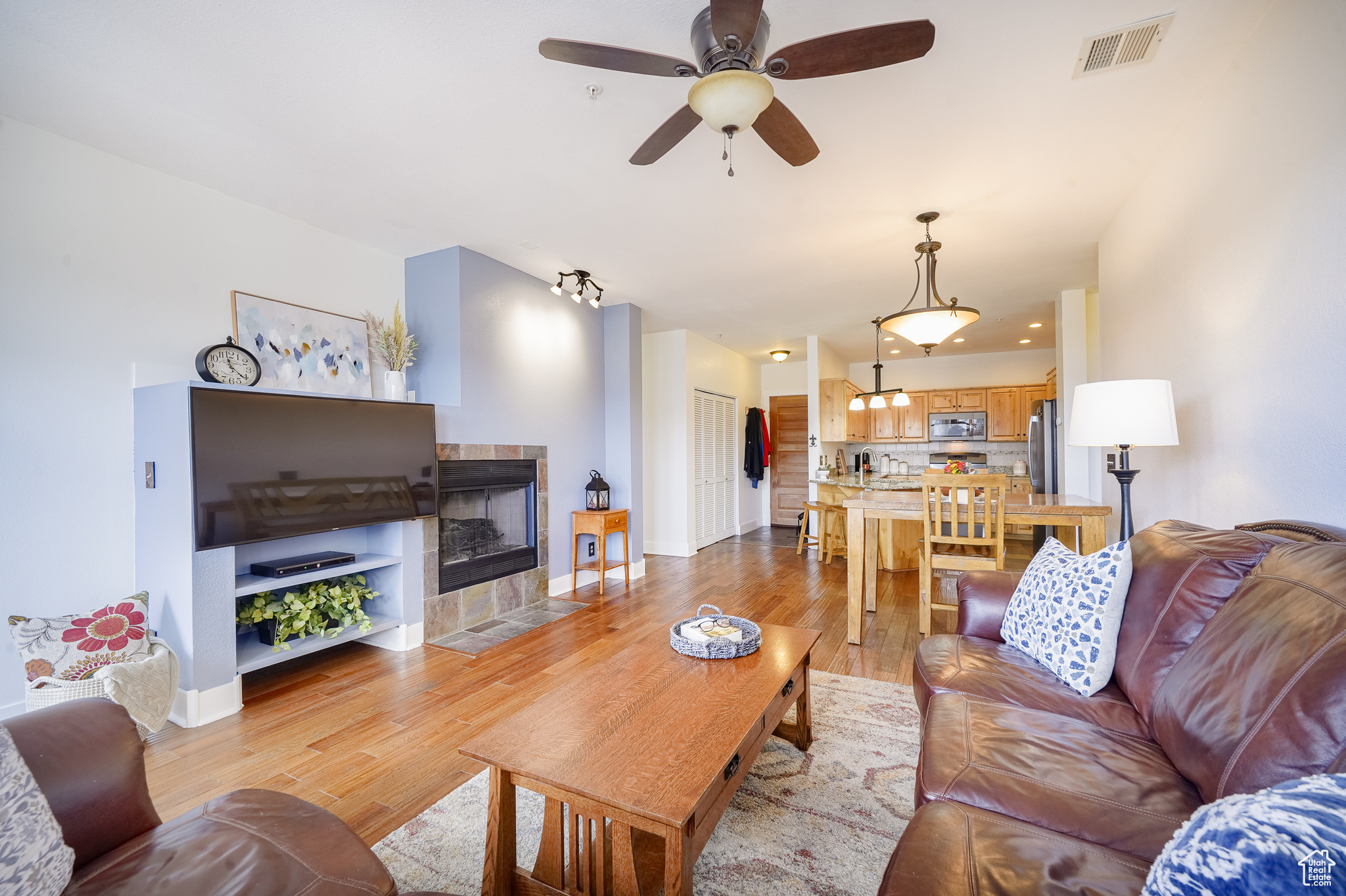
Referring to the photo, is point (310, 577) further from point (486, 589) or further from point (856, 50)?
point (856, 50)

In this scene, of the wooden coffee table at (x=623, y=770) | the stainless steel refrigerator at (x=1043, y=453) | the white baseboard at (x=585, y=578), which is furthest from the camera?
the stainless steel refrigerator at (x=1043, y=453)

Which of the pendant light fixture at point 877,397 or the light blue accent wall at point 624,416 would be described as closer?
the light blue accent wall at point 624,416

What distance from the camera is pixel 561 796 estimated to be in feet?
3.87

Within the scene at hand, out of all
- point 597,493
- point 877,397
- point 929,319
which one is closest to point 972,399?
point 877,397

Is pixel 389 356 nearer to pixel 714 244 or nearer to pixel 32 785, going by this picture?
pixel 714 244

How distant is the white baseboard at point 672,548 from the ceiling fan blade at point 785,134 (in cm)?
452

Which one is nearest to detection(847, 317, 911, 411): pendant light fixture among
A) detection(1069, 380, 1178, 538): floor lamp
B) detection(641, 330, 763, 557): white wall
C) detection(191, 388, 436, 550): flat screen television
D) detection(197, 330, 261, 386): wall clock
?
detection(641, 330, 763, 557): white wall

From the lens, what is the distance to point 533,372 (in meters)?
4.27

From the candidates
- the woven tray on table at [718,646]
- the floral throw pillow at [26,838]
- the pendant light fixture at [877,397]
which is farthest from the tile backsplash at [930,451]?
the floral throw pillow at [26,838]

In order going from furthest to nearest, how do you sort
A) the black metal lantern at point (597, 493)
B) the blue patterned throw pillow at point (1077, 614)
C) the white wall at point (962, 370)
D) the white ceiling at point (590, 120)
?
the white wall at point (962, 370)
the black metal lantern at point (597, 493)
the white ceiling at point (590, 120)
the blue patterned throw pillow at point (1077, 614)

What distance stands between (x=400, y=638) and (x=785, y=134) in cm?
335

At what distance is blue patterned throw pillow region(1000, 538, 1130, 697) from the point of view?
1615 mm

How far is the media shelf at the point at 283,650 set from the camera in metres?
2.62

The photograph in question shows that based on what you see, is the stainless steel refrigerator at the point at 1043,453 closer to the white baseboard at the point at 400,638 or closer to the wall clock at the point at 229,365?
the white baseboard at the point at 400,638
